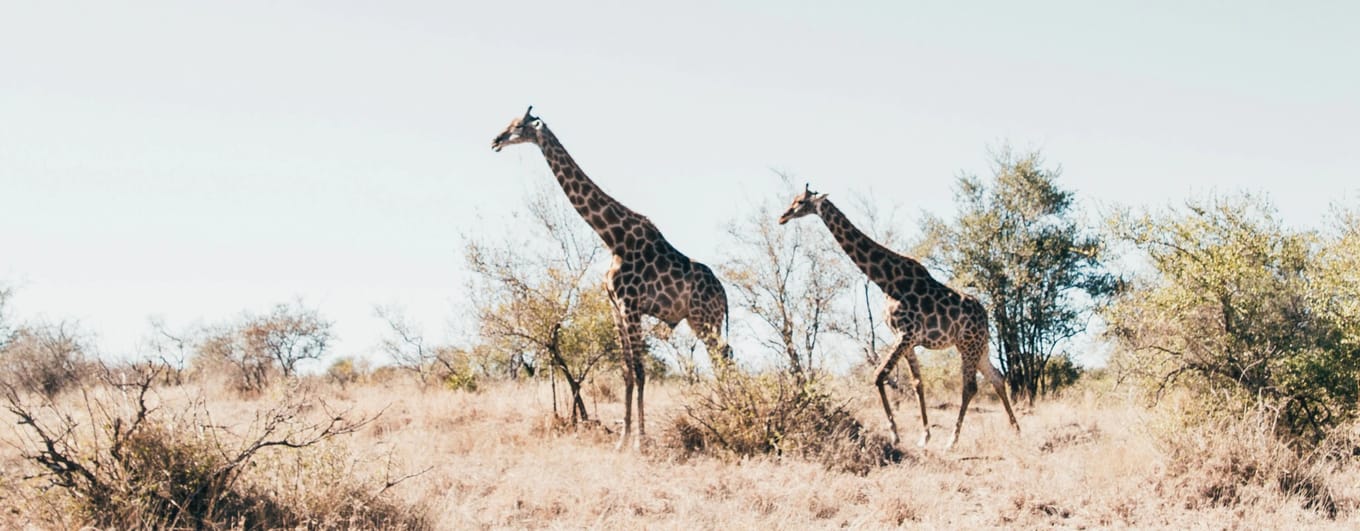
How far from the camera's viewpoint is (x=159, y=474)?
23.8ft

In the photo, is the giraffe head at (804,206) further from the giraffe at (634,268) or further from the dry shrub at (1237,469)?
the dry shrub at (1237,469)

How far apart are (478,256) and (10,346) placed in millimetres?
14929

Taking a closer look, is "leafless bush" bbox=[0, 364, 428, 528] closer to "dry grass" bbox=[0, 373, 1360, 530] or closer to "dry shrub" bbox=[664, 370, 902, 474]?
"dry grass" bbox=[0, 373, 1360, 530]

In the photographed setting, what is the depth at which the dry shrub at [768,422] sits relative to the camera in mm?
10516

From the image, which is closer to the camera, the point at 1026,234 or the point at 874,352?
the point at 874,352

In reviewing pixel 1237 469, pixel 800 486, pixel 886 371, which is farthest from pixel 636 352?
pixel 1237 469

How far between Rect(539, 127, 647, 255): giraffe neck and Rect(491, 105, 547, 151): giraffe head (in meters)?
0.09

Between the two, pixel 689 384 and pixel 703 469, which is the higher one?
pixel 689 384

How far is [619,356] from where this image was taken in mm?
15062

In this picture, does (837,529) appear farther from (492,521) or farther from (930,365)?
(930,365)

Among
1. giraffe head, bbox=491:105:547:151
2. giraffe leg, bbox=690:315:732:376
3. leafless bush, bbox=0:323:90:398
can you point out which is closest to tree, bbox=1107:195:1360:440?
giraffe leg, bbox=690:315:732:376

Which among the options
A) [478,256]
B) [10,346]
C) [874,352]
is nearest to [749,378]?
[478,256]

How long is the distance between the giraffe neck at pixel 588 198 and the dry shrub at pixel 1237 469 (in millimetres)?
6135

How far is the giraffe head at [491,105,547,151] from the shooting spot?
1230 centimetres
